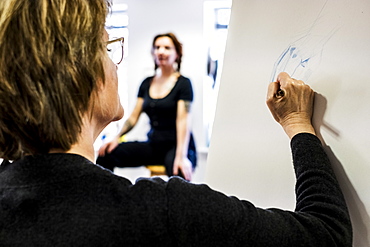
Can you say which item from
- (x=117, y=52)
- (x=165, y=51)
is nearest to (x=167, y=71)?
(x=165, y=51)

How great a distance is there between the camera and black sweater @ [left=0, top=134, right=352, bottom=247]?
61 centimetres

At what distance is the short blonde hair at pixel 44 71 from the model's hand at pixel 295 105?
1.23 feet

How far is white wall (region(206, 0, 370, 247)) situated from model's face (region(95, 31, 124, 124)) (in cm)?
37

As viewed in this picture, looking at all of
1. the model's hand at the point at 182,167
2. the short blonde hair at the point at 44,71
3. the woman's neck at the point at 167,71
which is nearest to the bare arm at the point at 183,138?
the model's hand at the point at 182,167

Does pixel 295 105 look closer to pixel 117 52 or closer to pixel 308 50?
pixel 308 50

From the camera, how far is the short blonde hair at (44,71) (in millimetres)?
632

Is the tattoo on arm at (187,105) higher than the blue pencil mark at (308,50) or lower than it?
lower

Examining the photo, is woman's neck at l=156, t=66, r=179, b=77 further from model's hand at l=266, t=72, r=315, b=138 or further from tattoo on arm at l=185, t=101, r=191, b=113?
model's hand at l=266, t=72, r=315, b=138

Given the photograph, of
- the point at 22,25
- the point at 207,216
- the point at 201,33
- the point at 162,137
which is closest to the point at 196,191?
the point at 207,216

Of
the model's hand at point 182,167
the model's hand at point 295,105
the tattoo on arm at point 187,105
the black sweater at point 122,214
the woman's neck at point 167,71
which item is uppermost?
the model's hand at point 295,105

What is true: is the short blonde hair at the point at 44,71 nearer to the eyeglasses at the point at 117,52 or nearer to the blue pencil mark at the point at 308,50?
the eyeglasses at the point at 117,52

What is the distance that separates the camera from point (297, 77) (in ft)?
2.99

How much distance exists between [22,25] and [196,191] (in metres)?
0.34

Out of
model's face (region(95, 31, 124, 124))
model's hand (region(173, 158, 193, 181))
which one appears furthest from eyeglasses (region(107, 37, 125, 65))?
model's hand (region(173, 158, 193, 181))
